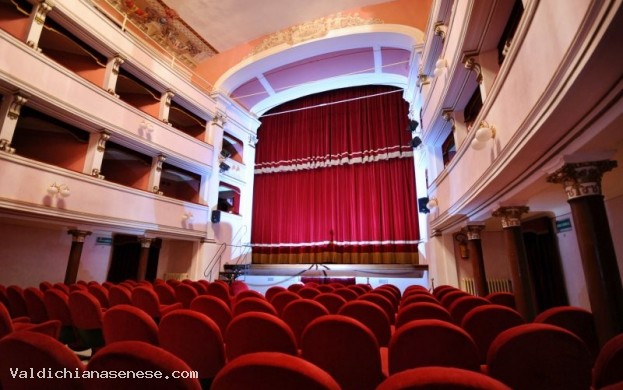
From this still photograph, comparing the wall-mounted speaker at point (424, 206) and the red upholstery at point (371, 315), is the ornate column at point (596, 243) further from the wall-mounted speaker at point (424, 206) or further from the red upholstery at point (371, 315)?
the wall-mounted speaker at point (424, 206)

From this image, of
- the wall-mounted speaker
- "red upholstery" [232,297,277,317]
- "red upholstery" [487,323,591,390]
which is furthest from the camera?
the wall-mounted speaker

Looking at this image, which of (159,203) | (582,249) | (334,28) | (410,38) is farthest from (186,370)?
(334,28)

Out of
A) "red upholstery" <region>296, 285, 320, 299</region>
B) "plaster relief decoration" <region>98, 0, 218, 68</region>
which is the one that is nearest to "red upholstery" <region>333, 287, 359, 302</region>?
"red upholstery" <region>296, 285, 320, 299</region>

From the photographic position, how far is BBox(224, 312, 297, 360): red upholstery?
4.75 ft

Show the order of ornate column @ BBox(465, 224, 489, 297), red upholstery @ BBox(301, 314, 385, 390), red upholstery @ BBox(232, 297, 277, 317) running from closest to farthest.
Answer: red upholstery @ BBox(301, 314, 385, 390), red upholstery @ BBox(232, 297, 277, 317), ornate column @ BBox(465, 224, 489, 297)

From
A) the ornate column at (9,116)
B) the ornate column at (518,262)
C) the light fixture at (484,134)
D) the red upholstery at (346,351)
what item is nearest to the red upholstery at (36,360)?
the red upholstery at (346,351)

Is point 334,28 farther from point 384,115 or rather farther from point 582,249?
point 582,249

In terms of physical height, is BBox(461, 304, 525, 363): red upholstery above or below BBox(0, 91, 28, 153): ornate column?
below

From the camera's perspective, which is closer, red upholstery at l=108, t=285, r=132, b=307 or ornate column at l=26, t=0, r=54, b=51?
red upholstery at l=108, t=285, r=132, b=307

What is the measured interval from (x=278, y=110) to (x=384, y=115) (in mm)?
4349

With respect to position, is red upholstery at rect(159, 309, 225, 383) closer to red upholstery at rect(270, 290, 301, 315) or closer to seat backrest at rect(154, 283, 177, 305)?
red upholstery at rect(270, 290, 301, 315)

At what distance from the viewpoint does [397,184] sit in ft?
31.7

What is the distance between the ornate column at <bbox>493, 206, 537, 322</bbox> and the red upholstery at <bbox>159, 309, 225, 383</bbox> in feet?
11.4

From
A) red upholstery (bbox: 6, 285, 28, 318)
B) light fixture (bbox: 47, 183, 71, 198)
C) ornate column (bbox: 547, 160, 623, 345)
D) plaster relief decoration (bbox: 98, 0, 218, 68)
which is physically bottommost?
red upholstery (bbox: 6, 285, 28, 318)
